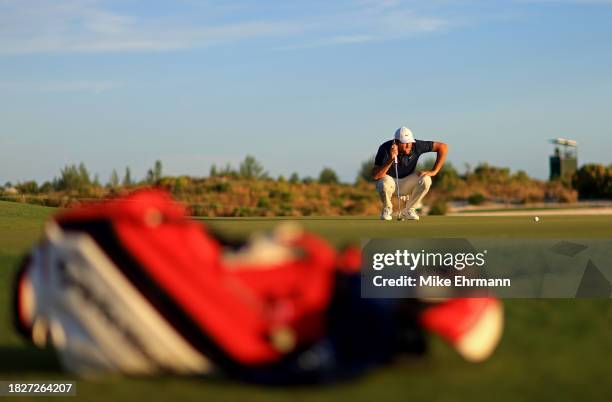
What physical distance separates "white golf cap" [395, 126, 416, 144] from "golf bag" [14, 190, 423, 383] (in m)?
12.7

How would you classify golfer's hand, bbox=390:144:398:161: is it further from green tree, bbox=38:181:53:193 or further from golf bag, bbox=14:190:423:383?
green tree, bbox=38:181:53:193

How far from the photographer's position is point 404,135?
18016 mm

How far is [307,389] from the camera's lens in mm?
5270

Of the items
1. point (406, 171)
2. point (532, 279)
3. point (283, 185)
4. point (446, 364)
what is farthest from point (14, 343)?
point (283, 185)

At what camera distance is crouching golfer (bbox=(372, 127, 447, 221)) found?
715 inches

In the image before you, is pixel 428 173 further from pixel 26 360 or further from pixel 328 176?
pixel 328 176

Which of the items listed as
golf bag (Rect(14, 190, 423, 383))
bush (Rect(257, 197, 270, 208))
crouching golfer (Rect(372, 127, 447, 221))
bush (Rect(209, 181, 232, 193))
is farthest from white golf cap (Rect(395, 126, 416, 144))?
bush (Rect(209, 181, 232, 193))

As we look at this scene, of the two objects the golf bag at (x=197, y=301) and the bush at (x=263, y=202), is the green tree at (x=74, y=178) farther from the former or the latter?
the golf bag at (x=197, y=301)

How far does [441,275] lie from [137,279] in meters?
4.78

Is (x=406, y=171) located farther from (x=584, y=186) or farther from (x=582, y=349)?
(x=584, y=186)

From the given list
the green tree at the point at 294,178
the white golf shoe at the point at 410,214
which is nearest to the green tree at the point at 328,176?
the green tree at the point at 294,178

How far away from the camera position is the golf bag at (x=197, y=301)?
517 centimetres

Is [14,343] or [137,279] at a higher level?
[137,279]

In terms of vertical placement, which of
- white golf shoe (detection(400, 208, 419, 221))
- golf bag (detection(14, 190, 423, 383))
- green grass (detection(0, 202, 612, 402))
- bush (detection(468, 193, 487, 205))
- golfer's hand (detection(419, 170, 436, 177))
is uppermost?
golfer's hand (detection(419, 170, 436, 177))
